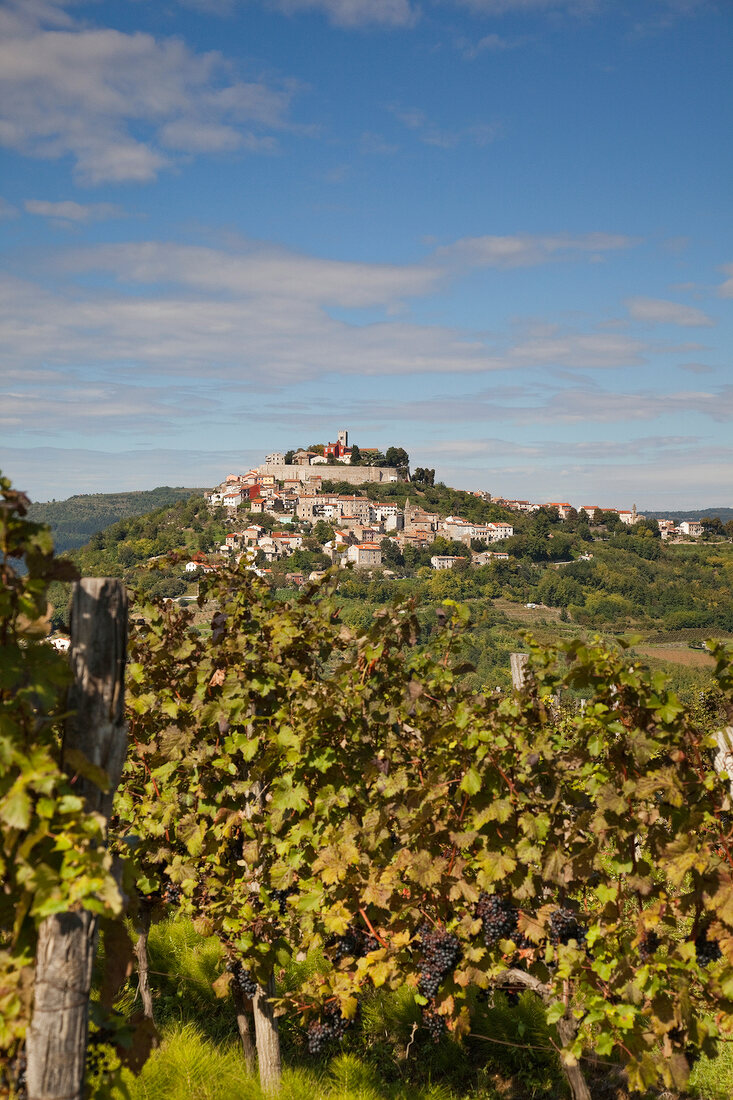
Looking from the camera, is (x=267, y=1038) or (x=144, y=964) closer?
(x=267, y=1038)

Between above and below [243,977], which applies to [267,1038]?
below

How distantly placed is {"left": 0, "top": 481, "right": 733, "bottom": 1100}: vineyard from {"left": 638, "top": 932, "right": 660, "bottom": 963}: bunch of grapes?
0.6 inches

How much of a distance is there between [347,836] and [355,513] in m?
113

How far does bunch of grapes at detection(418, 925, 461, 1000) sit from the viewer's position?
3240 mm

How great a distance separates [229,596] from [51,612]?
8.33 ft

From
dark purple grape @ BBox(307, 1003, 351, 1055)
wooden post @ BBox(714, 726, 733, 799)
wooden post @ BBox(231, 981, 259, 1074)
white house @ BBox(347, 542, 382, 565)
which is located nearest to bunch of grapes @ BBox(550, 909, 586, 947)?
wooden post @ BBox(714, 726, 733, 799)

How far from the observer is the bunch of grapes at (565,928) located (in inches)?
130

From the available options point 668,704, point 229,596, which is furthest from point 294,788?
point 668,704

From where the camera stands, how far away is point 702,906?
3047mm

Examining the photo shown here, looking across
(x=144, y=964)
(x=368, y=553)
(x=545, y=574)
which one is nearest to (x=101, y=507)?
(x=368, y=553)

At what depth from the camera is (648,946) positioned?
3189 mm

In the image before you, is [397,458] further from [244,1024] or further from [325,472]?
[244,1024]

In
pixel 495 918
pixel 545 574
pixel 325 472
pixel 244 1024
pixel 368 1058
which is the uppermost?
pixel 325 472

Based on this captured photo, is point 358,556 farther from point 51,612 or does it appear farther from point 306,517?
point 51,612
